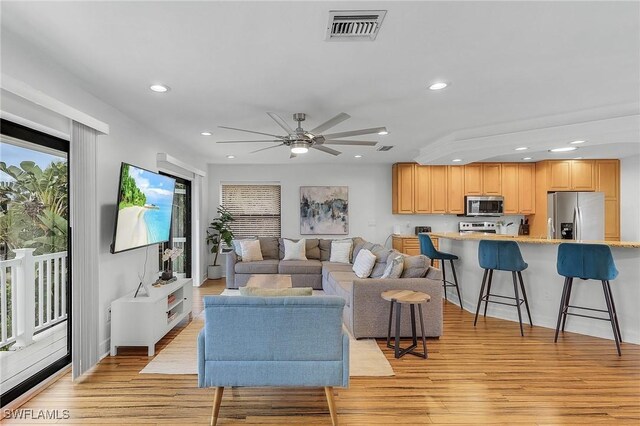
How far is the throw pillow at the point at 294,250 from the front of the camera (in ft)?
20.4

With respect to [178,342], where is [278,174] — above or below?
above

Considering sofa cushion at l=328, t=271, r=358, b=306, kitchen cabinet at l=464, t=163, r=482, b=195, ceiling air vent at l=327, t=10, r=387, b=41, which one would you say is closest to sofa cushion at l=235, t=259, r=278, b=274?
sofa cushion at l=328, t=271, r=358, b=306

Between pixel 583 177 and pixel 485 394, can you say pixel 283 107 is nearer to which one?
pixel 485 394

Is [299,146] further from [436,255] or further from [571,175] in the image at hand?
[571,175]

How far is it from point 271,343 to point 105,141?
2646 mm

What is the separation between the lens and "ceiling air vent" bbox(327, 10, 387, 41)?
1829mm

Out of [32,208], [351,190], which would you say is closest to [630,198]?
[351,190]

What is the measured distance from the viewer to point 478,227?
6.94m

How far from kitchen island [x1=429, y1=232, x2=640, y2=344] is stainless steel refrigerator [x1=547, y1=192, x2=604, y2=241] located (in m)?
2.39

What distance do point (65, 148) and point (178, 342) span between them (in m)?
2.16

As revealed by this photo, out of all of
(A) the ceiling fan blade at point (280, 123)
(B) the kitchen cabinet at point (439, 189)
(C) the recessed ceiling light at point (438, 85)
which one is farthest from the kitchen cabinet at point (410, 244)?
(C) the recessed ceiling light at point (438, 85)

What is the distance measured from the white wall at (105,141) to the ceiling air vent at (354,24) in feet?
6.66

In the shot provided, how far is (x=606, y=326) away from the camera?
3.68 m

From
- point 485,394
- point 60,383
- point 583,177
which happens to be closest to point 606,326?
point 485,394
